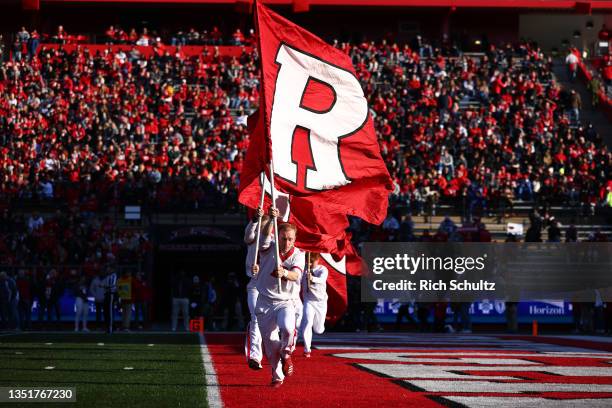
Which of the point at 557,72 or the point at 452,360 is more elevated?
the point at 557,72

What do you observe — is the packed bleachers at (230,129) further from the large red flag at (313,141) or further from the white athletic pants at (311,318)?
the large red flag at (313,141)

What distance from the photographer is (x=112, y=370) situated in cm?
1332

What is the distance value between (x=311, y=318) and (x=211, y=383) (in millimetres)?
4865

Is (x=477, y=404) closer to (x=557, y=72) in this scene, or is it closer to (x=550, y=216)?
(x=550, y=216)

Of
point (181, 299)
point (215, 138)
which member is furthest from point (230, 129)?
point (181, 299)

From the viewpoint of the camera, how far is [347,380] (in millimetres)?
12039

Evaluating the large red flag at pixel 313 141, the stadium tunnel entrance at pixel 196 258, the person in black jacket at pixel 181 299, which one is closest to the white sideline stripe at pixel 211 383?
the large red flag at pixel 313 141

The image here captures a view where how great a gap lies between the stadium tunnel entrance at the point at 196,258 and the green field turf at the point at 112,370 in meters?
10.7

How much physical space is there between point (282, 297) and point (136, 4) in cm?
3654

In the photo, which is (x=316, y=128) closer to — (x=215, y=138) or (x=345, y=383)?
(x=345, y=383)

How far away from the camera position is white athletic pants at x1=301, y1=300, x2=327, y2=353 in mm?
15945

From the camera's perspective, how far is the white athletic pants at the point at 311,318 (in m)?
15.9

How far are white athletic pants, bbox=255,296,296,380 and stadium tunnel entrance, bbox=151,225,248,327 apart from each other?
18928mm

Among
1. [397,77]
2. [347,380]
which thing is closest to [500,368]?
[347,380]
